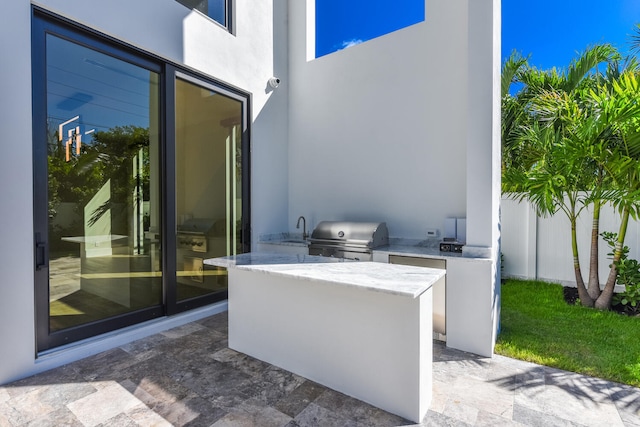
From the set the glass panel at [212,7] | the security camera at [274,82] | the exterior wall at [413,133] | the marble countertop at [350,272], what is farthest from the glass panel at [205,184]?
the marble countertop at [350,272]

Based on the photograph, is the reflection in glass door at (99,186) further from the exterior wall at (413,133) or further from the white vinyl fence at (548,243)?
the white vinyl fence at (548,243)

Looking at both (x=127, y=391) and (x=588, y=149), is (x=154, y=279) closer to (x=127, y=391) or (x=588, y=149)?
(x=127, y=391)

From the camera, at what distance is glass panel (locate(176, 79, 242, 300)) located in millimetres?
3586

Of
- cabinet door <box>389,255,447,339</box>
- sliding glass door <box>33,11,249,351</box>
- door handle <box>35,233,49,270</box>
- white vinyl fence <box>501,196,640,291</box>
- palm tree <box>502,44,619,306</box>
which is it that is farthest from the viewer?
white vinyl fence <box>501,196,640,291</box>

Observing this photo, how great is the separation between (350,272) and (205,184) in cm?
248

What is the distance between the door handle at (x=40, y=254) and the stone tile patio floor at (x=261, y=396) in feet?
2.81

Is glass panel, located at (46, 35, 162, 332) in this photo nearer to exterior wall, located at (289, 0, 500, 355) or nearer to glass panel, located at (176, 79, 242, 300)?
glass panel, located at (176, 79, 242, 300)

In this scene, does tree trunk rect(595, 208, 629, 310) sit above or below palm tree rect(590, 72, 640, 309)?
below

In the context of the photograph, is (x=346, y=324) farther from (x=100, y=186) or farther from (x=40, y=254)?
(x=100, y=186)

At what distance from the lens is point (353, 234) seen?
3701 millimetres

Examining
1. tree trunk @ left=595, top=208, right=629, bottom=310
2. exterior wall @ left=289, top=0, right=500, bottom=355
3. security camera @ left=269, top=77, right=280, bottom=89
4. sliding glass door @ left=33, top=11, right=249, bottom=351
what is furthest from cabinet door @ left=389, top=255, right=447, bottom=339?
security camera @ left=269, top=77, right=280, bottom=89

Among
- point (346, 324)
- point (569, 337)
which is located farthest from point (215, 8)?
point (569, 337)

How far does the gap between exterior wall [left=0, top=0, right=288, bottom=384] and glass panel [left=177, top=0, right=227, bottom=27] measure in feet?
0.39

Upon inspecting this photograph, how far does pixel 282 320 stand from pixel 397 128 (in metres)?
2.80
